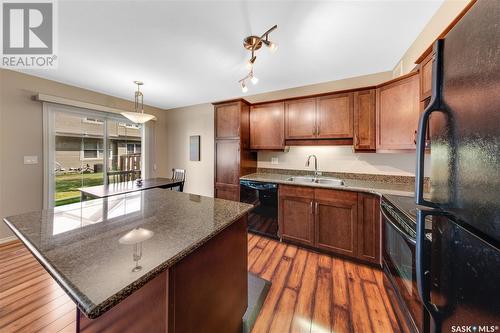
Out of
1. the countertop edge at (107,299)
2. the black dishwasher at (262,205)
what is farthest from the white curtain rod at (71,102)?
the countertop edge at (107,299)

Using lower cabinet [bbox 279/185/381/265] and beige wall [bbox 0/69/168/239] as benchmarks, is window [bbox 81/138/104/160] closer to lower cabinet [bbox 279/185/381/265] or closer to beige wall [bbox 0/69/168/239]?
beige wall [bbox 0/69/168/239]

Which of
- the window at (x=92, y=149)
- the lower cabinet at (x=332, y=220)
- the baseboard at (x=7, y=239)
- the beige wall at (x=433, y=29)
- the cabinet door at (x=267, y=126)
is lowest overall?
the baseboard at (x=7, y=239)

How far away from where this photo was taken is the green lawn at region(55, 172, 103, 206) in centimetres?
312

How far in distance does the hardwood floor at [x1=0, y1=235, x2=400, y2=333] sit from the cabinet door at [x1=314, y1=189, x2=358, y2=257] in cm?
19

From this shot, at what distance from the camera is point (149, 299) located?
0.70 metres

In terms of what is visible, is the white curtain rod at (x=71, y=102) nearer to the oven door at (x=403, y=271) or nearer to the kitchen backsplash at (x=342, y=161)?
the kitchen backsplash at (x=342, y=161)

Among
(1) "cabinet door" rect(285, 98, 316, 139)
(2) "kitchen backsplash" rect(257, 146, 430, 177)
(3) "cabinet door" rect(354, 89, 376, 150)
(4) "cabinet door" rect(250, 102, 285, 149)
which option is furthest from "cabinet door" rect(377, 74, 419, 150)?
(4) "cabinet door" rect(250, 102, 285, 149)

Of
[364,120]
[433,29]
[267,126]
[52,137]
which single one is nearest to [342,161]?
[364,120]

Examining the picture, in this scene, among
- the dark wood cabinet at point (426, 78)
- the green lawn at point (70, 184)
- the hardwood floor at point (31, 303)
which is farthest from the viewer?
the green lawn at point (70, 184)

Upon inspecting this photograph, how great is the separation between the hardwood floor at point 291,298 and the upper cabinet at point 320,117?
173cm

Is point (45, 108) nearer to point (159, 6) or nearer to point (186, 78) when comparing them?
point (186, 78)

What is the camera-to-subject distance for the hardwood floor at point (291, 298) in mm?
1370

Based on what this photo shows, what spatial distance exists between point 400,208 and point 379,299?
39.8 inches

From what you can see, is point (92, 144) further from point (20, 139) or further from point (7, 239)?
point (7, 239)
